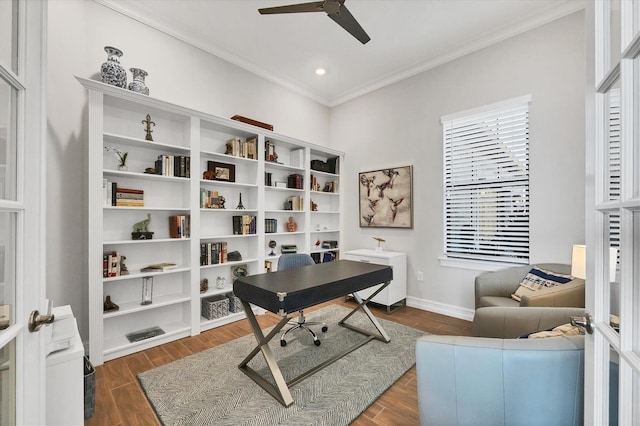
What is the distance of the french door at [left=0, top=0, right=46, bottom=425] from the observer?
79cm

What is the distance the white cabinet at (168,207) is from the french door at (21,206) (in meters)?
1.74

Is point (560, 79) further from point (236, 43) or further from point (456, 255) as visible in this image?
point (236, 43)

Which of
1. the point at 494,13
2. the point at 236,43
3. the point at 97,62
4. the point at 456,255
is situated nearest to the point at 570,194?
the point at 456,255

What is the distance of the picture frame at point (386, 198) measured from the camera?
3.84 m

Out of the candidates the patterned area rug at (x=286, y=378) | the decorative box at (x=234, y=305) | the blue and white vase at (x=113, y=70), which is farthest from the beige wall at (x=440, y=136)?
the blue and white vase at (x=113, y=70)

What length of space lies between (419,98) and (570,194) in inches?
80.7

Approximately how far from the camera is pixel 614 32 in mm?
745

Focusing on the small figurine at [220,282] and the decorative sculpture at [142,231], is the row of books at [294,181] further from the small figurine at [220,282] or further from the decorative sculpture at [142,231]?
the decorative sculpture at [142,231]

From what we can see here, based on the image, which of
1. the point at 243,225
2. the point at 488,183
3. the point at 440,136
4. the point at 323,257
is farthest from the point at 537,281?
the point at 243,225

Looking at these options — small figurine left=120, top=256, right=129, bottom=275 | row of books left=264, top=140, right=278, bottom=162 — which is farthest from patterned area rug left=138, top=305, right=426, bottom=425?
row of books left=264, top=140, right=278, bottom=162

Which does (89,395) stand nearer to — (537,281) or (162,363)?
(162,363)

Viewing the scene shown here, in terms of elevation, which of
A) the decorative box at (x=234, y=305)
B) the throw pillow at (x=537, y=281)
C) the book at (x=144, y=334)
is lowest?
the book at (x=144, y=334)

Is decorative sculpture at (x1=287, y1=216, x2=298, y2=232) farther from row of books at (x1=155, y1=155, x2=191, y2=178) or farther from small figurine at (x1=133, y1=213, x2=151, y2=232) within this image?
small figurine at (x1=133, y1=213, x2=151, y2=232)

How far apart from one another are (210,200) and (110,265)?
44.7 inches
